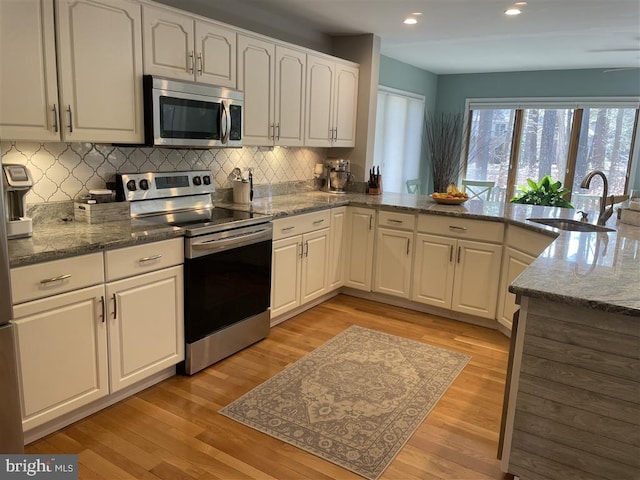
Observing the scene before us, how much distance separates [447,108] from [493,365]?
5357 millimetres

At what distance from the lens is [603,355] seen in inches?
68.6

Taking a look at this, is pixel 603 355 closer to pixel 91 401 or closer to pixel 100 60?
pixel 91 401

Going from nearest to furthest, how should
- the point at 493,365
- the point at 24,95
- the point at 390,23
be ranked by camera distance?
the point at 24,95 → the point at 493,365 → the point at 390,23

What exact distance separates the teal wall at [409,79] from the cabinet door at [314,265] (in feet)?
9.42

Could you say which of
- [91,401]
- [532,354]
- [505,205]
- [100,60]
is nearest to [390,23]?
[505,205]

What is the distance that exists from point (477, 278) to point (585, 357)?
2.05 m

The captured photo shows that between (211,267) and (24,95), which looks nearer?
(24,95)

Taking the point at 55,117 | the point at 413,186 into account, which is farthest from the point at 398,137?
the point at 55,117

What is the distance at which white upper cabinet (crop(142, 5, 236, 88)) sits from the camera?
275 cm

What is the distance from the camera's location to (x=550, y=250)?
96.5 inches

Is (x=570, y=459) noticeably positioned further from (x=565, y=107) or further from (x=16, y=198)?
(x=565, y=107)

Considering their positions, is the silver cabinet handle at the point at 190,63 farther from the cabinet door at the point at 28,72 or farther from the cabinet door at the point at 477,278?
the cabinet door at the point at 477,278

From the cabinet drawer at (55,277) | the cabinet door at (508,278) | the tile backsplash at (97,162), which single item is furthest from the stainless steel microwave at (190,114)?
the cabinet door at (508,278)

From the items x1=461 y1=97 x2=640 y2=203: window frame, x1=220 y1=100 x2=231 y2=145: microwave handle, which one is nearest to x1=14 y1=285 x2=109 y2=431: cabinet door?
x1=220 y1=100 x2=231 y2=145: microwave handle
